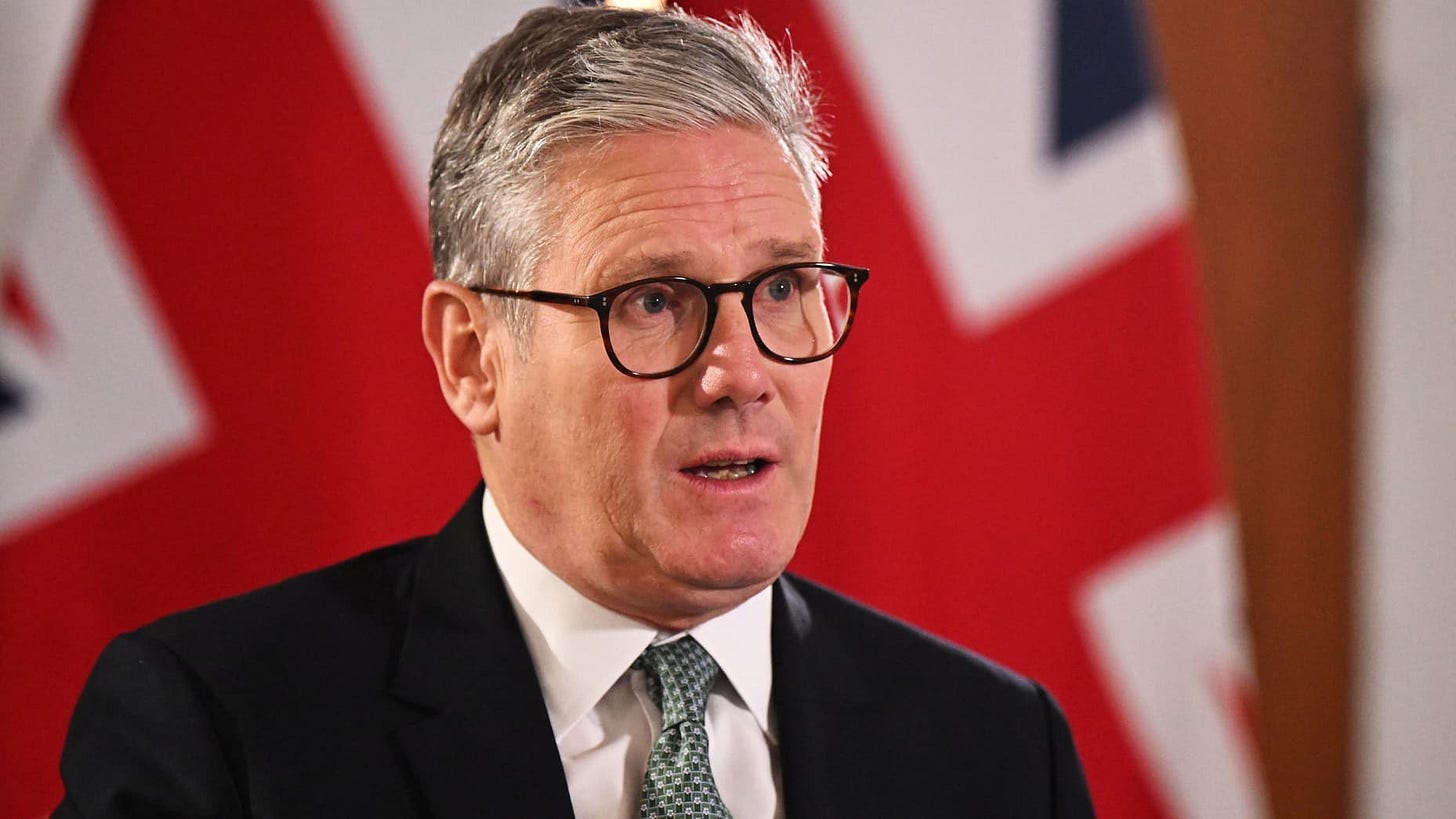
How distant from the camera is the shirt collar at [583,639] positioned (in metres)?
1.28

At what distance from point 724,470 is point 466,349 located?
29cm

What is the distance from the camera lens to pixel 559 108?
124 centimetres

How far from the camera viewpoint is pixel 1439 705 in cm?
222

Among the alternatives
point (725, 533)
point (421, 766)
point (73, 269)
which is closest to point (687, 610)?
point (725, 533)

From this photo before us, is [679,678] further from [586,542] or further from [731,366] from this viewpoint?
[731,366]

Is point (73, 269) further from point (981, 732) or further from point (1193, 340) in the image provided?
point (1193, 340)

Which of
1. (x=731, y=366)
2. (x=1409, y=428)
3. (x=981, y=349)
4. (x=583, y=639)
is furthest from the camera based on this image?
(x=1409, y=428)

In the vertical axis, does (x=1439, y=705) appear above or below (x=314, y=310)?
below

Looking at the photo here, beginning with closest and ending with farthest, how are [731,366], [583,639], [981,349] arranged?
[731,366] → [583,639] → [981,349]

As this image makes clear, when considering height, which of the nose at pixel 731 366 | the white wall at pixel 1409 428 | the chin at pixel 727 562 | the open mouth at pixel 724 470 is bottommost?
the white wall at pixel 1409 428

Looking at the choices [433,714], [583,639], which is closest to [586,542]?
[583,639]

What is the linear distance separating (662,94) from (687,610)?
46cm

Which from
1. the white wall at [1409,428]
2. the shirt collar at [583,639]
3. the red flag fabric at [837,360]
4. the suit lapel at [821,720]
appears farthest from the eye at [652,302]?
the white wall at [1409,428]

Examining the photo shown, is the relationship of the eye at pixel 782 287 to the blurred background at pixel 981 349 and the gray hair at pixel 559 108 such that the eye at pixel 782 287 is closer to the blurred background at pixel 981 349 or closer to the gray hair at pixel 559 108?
the gray hair at pixel 559 108
